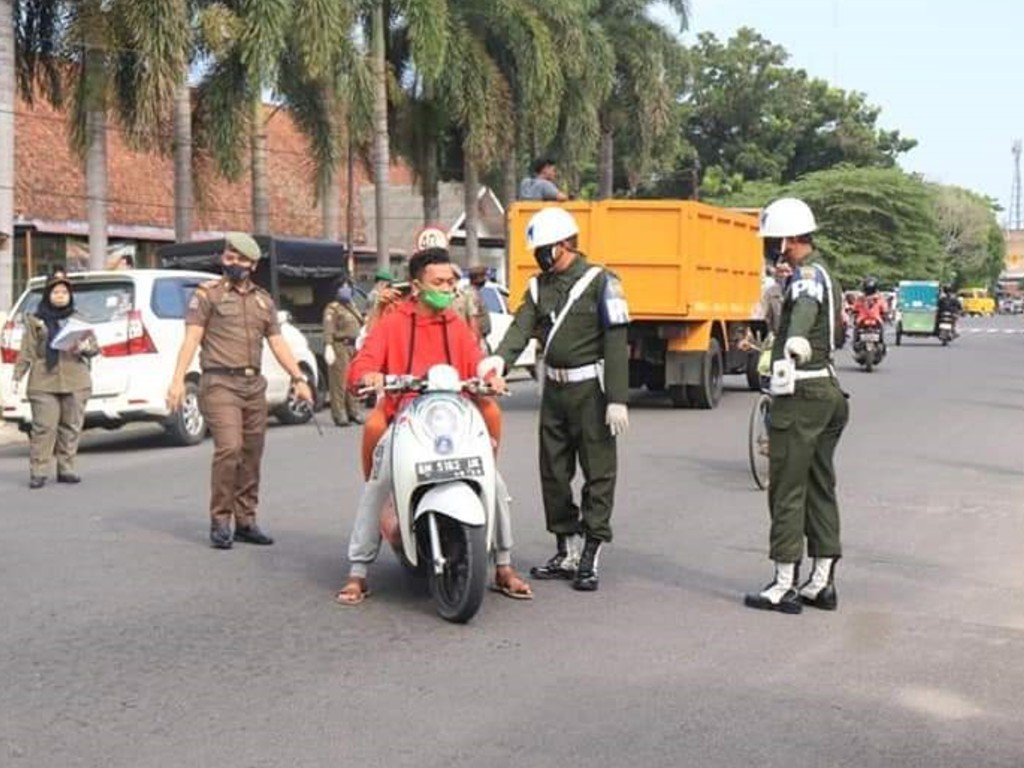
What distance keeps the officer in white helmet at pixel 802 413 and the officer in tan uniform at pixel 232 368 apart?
2.93m

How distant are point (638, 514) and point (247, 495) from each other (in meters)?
2.73

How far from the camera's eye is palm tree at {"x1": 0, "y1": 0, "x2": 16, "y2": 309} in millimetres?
18688

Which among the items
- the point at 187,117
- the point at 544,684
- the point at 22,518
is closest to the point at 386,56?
the point at 187,117

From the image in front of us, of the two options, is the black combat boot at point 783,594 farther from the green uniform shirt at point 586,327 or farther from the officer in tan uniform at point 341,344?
the officer in tan uniform at point 341,344

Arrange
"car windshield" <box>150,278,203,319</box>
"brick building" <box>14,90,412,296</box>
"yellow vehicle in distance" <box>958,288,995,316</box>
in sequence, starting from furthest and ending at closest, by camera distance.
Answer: "yellow vehicle in distance" <box>958,288,995,316</box>, "brick building" <box>14,90,412,296</box>, "car windshield" <box>150,278,203,319</box>

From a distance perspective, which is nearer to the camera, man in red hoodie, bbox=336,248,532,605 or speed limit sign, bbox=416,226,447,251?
man in red hoodie, bbox=336,248,532,605

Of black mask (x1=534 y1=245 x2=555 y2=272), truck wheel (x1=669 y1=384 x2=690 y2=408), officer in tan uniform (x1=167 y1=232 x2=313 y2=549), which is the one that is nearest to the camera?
black mask (x1=534 y1=245 x2=555 y2=272)

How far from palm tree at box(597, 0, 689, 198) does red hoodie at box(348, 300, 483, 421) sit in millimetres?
32582

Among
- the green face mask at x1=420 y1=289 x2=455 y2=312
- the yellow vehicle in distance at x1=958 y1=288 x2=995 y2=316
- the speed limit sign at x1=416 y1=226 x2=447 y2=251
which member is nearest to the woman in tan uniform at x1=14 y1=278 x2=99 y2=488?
the speed limit sign at x1=416 y1=226 x2=447 y2=251

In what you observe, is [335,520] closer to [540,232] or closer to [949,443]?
[540,232]

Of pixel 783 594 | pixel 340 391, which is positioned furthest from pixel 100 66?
pixel 783 594

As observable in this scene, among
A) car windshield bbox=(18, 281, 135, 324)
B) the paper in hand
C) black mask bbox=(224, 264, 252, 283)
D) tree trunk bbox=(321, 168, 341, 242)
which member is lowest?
the paper in hand

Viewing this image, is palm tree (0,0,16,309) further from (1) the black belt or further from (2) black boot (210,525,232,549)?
(2) black boot (210,525,232,549)

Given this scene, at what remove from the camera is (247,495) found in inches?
336
